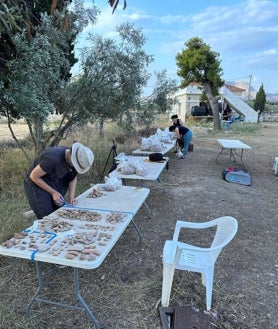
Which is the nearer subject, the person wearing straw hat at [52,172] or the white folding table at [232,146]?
the person wearing straw hat at [52,172]

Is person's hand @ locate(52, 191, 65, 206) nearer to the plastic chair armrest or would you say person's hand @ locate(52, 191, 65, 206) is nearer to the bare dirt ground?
the bare dirt ground

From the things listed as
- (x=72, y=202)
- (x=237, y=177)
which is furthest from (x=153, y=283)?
(x=237, y=177)

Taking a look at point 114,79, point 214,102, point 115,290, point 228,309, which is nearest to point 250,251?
point 228,309

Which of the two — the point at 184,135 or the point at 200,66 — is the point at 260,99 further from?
the point at 184,135

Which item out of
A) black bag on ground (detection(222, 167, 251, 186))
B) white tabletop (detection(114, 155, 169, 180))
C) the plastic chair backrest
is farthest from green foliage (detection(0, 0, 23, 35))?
black bag on ground (detection(222, 167, 251, 186))

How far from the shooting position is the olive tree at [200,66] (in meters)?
15.5

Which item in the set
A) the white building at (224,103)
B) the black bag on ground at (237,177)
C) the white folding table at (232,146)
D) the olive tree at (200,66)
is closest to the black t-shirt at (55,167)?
the black bag on ground at (237,177)

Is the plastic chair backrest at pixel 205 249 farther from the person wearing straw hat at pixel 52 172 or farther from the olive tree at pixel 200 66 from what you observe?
the olive tree at pixel 200 66

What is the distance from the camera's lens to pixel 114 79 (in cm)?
606

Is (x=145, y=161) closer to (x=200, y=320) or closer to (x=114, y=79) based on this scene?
(x=114, y=79)

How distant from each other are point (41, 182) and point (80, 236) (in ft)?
2.94

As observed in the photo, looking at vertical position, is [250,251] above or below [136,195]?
below

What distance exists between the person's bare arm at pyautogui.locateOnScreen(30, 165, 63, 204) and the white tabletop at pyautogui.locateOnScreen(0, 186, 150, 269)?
0.13m

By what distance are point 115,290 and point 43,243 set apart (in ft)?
2.73
